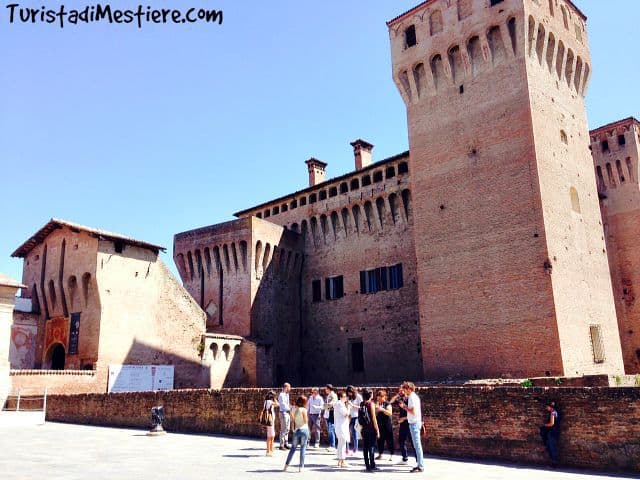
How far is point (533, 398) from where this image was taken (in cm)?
999

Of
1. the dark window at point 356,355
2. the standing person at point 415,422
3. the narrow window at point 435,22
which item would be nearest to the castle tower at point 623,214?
the narrow window at point 435,22

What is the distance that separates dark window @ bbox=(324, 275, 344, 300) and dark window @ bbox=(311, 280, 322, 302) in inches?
21.3

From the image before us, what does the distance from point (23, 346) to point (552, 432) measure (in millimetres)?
24008

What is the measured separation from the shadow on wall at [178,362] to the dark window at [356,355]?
738 cm

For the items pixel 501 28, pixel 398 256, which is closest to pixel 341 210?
pixel 398 256

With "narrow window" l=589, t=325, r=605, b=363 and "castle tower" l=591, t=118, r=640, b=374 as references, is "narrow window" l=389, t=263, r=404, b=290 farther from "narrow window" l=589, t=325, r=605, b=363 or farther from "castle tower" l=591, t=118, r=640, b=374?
"castle tower" l=591, t=118, r=640, b=374

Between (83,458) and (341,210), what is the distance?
2126 centimetres

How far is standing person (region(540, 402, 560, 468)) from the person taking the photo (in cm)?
948

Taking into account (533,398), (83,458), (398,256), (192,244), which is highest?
(192,244)

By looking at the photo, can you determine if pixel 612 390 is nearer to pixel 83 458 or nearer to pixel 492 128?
pixel 83 458

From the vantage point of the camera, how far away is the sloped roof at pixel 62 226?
2411 centimetres

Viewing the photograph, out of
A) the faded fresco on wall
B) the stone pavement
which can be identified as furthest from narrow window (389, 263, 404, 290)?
the faded fresco on wall

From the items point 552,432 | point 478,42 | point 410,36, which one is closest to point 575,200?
point 478,42

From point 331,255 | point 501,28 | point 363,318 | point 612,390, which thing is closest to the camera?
point 612,390
